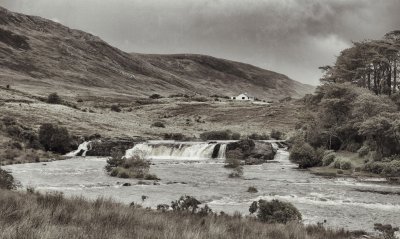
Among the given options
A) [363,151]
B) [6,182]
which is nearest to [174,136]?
[363,151]

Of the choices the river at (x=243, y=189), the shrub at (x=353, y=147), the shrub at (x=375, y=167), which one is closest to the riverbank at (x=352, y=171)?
the shrub at (x=375, y=167)

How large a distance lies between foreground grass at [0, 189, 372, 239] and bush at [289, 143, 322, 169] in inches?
1221

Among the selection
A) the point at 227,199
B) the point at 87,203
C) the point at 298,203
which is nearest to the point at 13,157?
the point at 227,199

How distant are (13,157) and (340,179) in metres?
29.5

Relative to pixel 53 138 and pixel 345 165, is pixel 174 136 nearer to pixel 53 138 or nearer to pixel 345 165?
pixel 53 138

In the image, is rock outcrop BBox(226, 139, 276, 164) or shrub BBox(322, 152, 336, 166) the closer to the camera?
shrub BBox(322, 152, 336, 166)

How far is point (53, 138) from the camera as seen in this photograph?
189 feet

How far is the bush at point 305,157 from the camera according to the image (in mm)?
45406

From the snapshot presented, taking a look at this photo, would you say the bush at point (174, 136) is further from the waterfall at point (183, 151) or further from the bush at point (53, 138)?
the bush at point (53, 138)

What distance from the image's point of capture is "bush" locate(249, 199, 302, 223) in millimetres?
17047

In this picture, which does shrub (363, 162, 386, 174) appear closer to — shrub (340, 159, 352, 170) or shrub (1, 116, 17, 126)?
shrub (340, 159, 352, 170)

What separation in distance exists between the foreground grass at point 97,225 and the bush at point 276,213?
2235 millimetres

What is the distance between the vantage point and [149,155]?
58875 mm

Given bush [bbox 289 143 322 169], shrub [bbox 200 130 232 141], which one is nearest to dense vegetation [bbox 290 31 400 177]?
bush [bbox 289 143 322 169]
